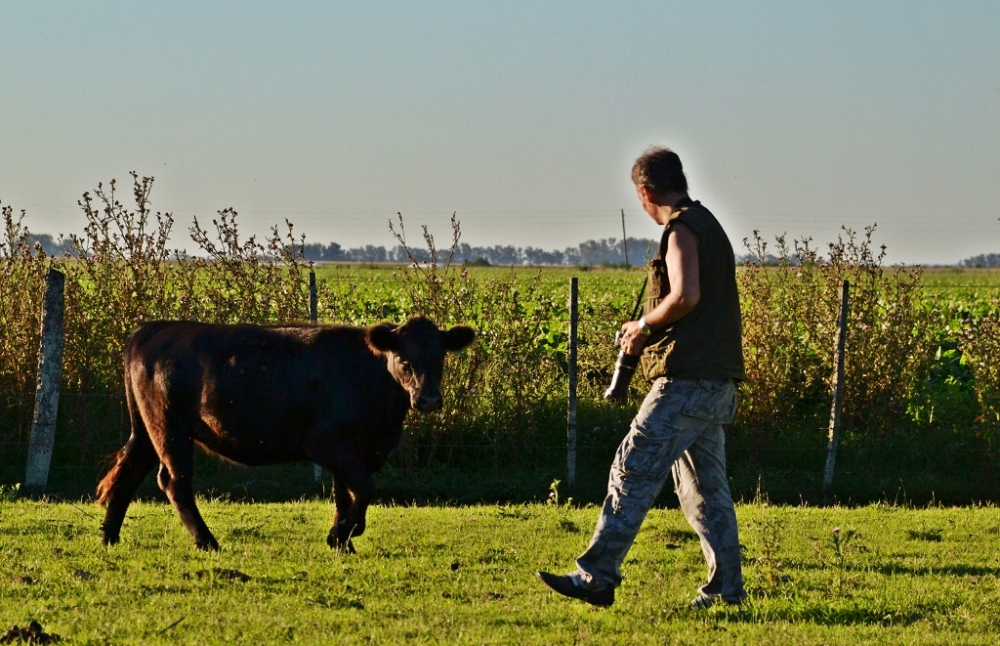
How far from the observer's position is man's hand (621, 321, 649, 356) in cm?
653

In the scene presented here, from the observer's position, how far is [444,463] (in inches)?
550

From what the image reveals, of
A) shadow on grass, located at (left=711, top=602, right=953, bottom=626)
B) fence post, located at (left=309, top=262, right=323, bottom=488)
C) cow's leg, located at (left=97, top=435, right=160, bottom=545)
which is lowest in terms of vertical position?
shadow on grass, located at (left=711, top=602, right=953, bottom=626)

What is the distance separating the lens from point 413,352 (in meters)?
8.70

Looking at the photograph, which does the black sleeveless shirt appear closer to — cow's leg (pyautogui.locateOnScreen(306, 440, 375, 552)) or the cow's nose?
the cow's nose

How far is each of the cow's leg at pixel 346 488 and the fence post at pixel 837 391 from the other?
658 cm

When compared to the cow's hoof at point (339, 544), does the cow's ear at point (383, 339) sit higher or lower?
higher

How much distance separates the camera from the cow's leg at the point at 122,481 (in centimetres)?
874

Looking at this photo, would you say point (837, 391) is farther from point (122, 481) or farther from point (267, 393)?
point (122, 481)

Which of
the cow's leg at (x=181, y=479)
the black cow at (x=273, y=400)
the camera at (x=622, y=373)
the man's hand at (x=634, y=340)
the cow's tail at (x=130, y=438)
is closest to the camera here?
the man's hand at (x=634, y=340)

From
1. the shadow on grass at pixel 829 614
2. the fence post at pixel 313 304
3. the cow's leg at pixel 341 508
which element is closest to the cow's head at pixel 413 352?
the cow's leg at pixel 341 508

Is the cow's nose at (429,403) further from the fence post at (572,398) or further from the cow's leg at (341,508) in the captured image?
the fence post at (572,398)

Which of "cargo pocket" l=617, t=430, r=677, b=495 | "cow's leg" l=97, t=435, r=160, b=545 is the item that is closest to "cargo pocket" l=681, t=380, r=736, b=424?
"cargo pocket" l=617, t=430, r=677, b=495

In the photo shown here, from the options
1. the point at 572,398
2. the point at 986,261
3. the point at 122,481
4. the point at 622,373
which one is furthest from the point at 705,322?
the point at 986,261

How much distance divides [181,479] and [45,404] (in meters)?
4.14
